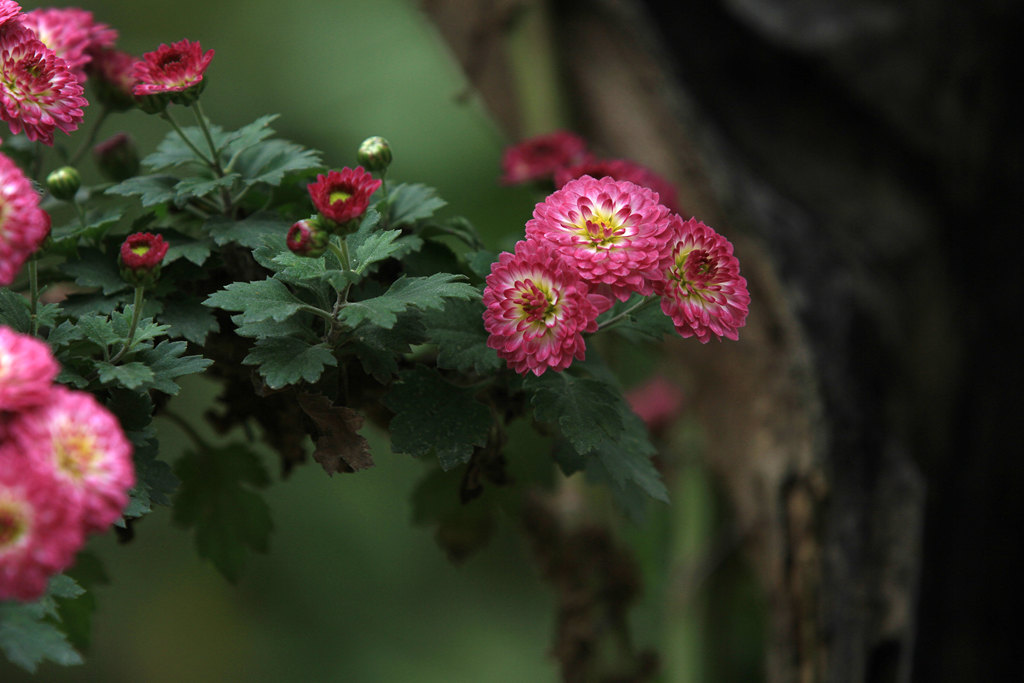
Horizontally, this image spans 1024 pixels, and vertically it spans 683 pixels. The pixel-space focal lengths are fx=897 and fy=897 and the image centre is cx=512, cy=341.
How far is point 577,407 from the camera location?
0.46m

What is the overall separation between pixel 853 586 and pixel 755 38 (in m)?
0.70

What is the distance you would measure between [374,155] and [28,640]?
0.31m

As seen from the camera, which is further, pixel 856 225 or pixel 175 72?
pixel 856 225

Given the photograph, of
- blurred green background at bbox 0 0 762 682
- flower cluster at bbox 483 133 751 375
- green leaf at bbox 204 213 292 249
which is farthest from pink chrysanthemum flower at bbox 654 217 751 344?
blurred green background at bbox 0 0 762 682

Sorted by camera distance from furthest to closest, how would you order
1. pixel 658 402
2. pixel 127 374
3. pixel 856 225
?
pixel 658 402, pixel 856 225, pixel 127 374

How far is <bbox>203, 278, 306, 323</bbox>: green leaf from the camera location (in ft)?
1.41

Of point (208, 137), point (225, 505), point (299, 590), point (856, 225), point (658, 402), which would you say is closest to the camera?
point (208, 137)

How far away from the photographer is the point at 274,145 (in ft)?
1.85

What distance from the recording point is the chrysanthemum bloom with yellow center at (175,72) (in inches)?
19.6

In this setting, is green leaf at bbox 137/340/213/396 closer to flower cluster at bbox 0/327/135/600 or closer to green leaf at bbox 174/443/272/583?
flower cluster at bbox 0/327/135/600

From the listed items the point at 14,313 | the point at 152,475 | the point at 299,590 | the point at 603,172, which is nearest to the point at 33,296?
the point at 14,313

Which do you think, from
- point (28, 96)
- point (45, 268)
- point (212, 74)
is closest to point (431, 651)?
point (212, 74)

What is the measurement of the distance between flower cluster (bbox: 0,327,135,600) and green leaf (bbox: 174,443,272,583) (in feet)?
0.97

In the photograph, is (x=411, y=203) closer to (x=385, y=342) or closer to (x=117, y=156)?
(x=385, y=342)
